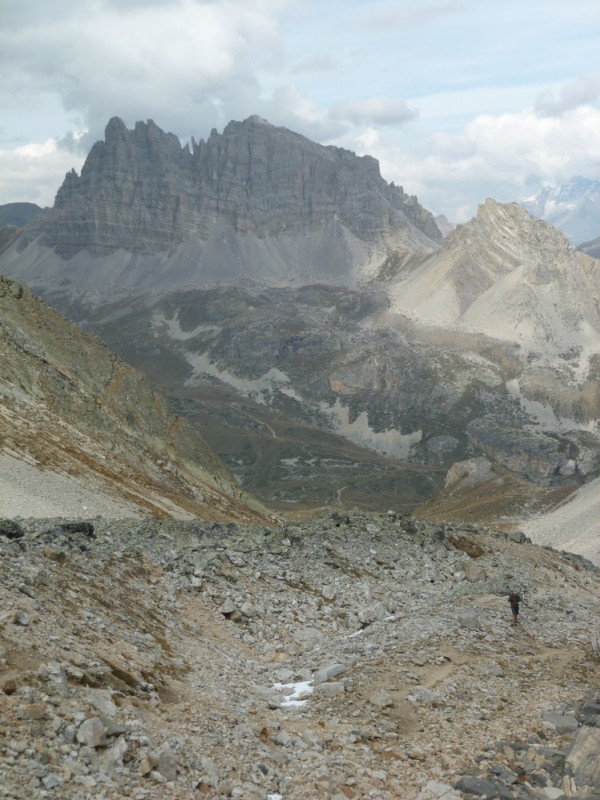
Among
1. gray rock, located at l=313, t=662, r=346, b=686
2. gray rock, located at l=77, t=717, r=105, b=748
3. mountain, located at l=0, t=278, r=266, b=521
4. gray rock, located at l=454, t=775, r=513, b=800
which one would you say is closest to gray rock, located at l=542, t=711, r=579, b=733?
gray rock, located at l=454, t=775, r=513, b=800

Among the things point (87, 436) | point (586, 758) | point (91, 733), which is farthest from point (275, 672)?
point (87, 436)

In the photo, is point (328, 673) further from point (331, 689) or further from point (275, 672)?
point (275, 672)

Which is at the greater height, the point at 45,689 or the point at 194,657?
the point at 45,689

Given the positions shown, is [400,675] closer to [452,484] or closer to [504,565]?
[504,565]

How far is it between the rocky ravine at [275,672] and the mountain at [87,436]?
1596 cm

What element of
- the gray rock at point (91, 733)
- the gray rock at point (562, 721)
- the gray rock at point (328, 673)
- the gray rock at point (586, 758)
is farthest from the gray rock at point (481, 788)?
the gray rock at point (91, 733)

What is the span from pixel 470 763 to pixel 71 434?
53069 millimetres

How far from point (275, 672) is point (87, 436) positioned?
4722 cm

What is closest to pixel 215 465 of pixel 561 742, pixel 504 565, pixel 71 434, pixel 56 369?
pixel 56 369

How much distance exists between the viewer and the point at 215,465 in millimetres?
101000

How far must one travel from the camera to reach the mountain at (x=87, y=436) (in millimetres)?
54500

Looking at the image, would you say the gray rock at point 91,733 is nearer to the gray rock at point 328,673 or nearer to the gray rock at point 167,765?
the gray rock at point 167,765

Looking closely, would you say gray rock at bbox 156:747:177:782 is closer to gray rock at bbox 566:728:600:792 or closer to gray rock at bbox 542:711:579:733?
gray rock at bbox 566:728:600:792

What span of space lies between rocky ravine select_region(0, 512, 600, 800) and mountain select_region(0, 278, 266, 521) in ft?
52.4
